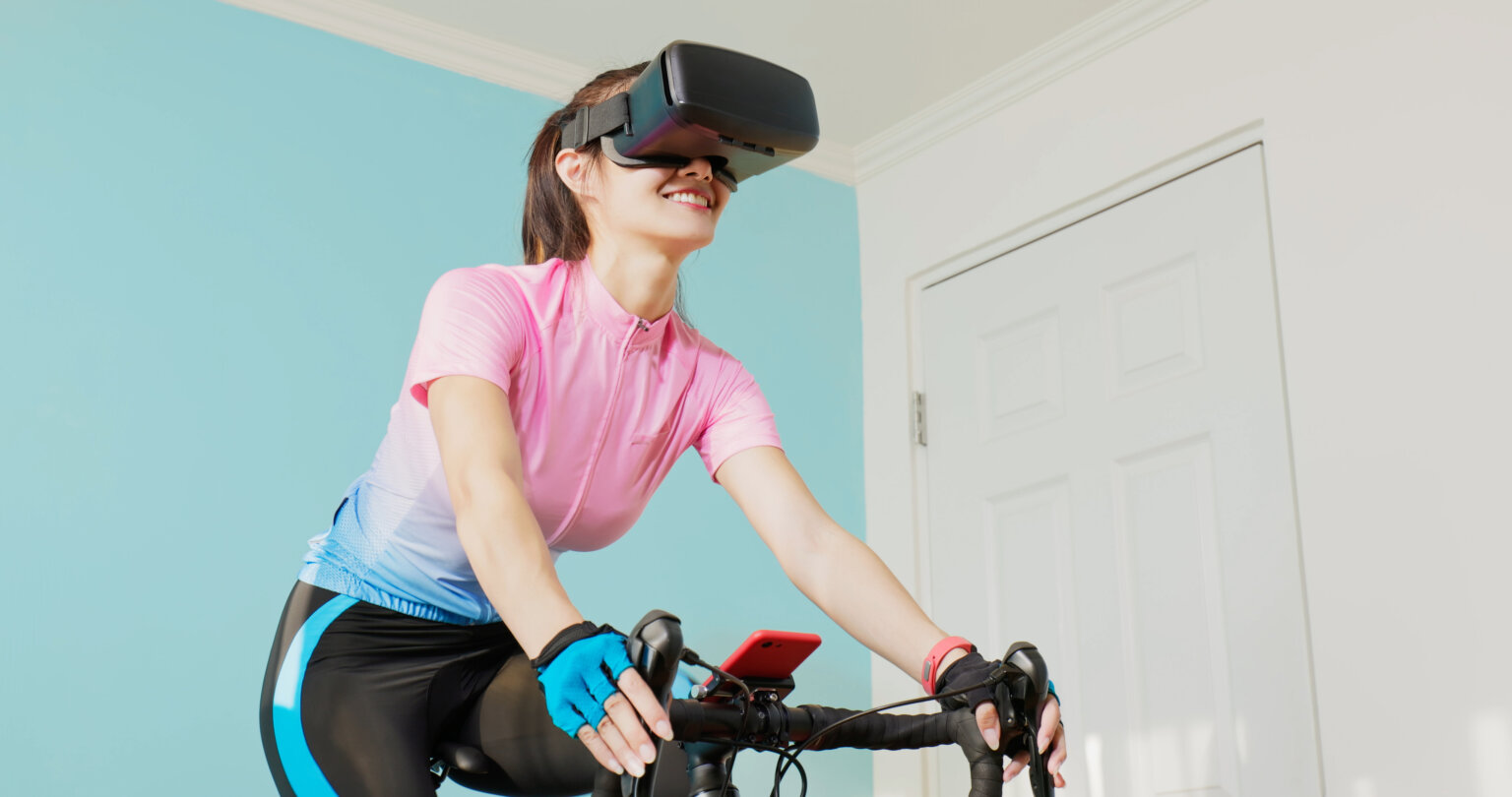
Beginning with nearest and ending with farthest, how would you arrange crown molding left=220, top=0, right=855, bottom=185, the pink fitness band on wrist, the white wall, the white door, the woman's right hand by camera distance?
1. the woman's right hand
2. the pink fitness band on wrist
3. the white wall
4. the white door
5. crown molding left=220, top=0, right=855, bottom=185

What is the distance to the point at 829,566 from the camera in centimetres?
148

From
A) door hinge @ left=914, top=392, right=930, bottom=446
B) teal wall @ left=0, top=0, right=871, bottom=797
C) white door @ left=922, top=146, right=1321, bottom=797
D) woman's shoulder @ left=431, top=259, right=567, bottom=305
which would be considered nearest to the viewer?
woman's shoulder @ left=431, top=259, right=567, bottom=305

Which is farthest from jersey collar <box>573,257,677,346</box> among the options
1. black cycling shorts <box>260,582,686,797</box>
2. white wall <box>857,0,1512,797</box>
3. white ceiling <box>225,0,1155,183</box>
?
white ceiling <box>225,0,1155,183</box>

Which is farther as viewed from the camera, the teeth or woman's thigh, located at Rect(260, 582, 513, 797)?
the teeth

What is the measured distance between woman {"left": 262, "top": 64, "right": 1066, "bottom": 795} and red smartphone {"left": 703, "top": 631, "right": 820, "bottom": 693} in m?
0.17

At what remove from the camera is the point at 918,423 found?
3.33m

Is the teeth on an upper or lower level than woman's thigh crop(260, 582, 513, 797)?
upper

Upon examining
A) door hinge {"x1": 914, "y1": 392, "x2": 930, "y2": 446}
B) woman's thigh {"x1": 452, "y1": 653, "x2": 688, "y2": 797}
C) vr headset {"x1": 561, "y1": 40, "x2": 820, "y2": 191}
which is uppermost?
door hinge {"x1": 914, "y1": 392, "x2": 930, "y2": 446}

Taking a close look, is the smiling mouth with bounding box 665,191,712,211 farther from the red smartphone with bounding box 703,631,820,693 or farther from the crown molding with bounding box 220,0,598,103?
the crown molding with bounding box 220,0,598,103

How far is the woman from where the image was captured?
133 centimetres

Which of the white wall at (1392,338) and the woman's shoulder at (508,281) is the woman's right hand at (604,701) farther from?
the white wall at (1392,338)

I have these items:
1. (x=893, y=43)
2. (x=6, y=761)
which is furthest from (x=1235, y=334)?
(x=6, y=761)

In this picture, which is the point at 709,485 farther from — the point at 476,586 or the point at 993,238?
the point at 476,586

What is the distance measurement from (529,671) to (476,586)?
122mm
